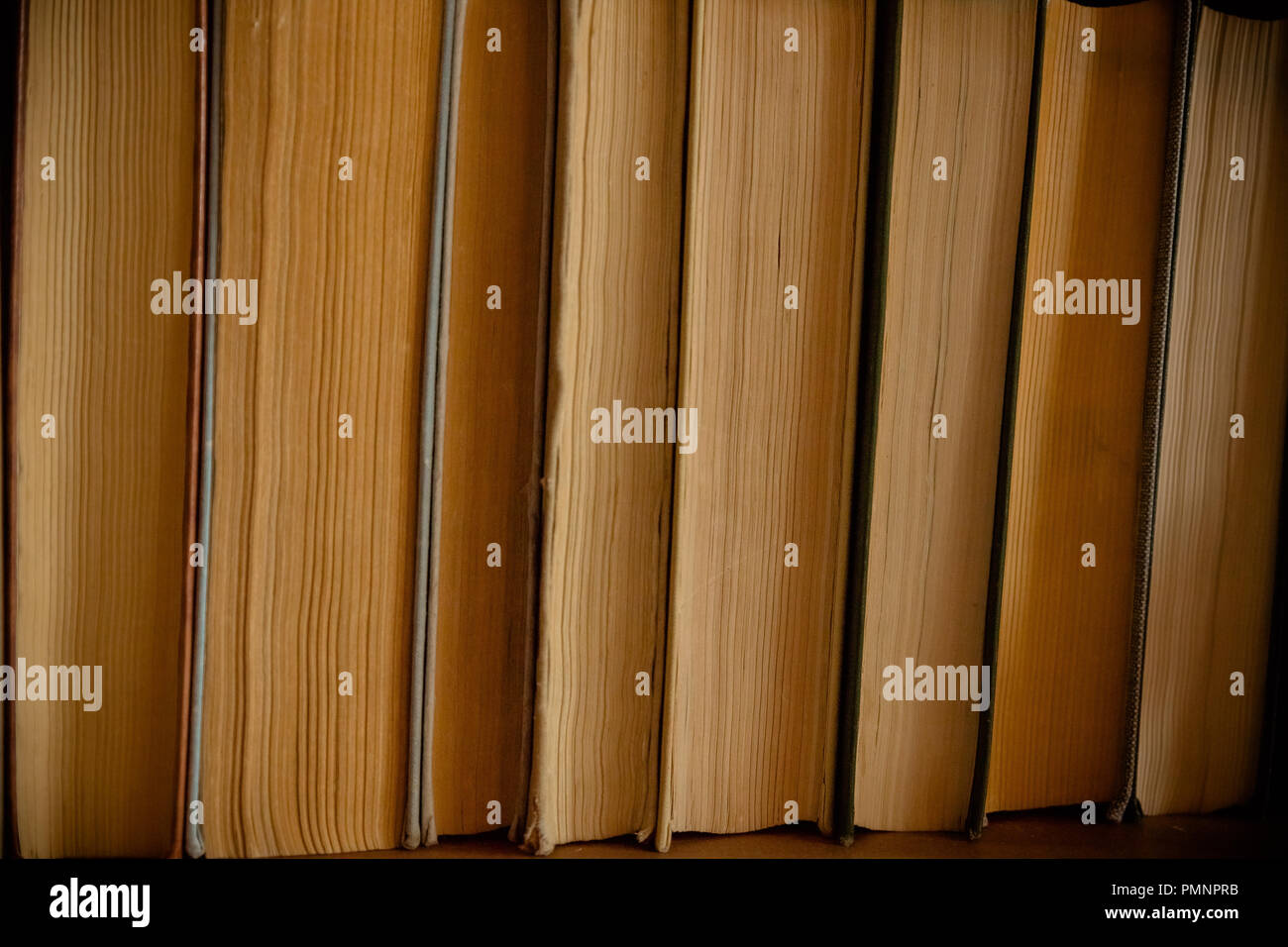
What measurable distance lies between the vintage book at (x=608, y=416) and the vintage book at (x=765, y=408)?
0.12 ft

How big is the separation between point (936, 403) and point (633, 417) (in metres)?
0.44

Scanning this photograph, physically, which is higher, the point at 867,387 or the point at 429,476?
the point at 867,387

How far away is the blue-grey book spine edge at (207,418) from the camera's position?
0.93m

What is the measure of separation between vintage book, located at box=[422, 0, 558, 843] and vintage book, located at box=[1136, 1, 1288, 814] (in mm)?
954

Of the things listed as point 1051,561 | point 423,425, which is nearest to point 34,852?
point 423,425

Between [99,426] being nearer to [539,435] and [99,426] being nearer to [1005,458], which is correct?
[539,435]

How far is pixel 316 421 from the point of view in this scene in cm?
97

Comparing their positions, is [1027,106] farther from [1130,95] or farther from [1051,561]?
[1051,561]

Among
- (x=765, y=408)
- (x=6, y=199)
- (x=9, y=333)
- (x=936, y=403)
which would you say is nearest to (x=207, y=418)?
(x=9, y=333)

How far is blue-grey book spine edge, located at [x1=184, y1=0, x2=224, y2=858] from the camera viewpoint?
3.04 feet
